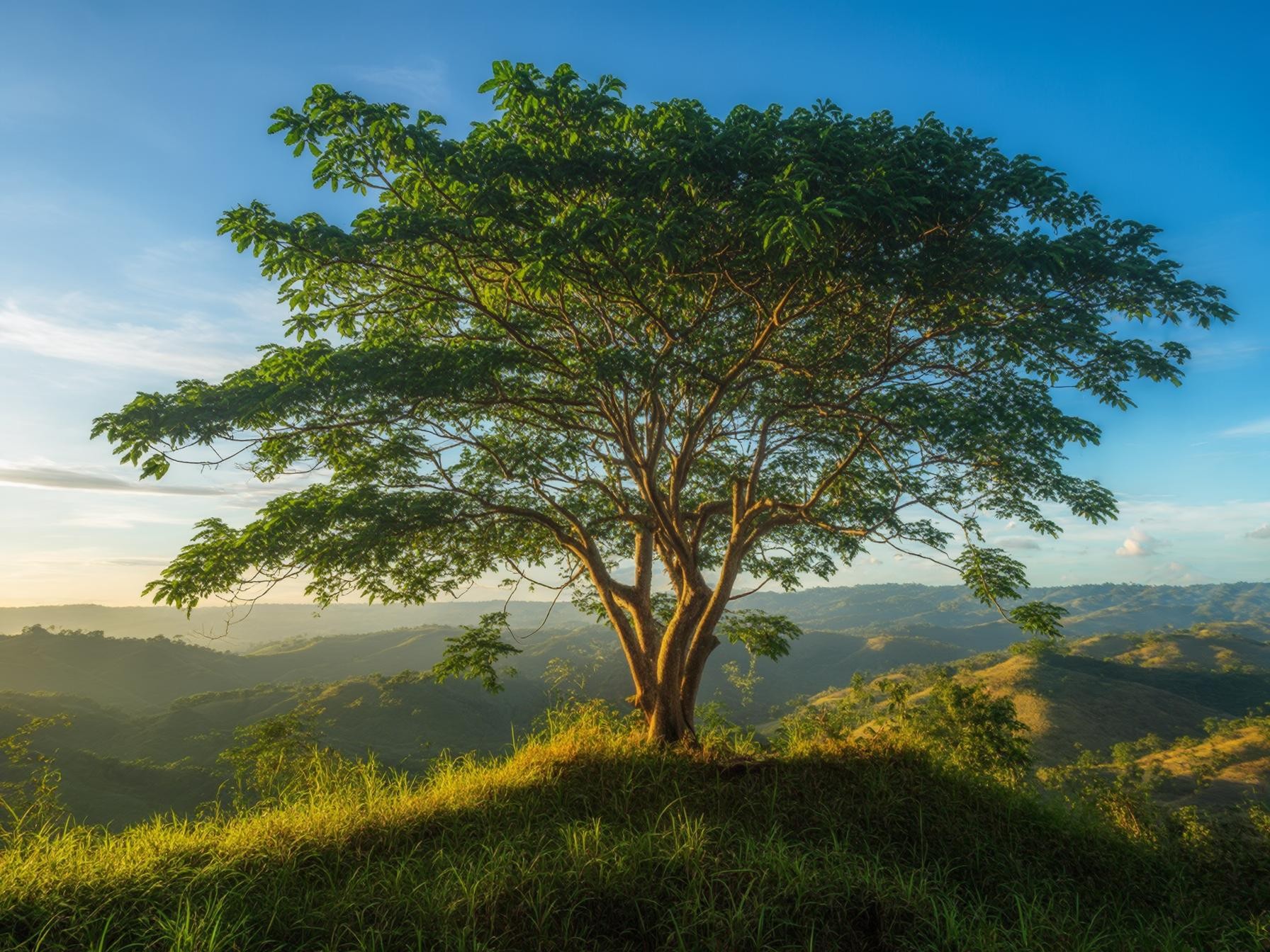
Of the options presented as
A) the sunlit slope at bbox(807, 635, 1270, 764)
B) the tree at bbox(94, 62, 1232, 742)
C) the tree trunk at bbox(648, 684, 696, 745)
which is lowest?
the sunlit slope at bbox(807, 635, 1270, 764)

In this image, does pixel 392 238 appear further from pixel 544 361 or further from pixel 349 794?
pixel 349 794

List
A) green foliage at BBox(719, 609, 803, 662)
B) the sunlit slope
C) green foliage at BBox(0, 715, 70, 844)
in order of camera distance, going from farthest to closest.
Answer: the sunlit slope
green foliage at BBox(719, 609, 803, 662)
green foliage at BBox(0, 715, 70, 844)

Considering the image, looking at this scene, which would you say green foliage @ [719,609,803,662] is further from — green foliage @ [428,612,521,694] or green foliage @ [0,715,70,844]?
green foliage @ [0,715,70,844]

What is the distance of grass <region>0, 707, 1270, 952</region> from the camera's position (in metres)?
5.39

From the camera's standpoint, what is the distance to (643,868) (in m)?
6.29

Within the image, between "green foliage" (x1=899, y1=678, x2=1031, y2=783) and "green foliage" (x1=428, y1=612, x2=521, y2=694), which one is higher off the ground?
"green foliage" (x1=428, y1=612, x2=521, y2=694)

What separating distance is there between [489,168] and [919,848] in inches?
393

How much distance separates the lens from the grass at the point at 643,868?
5391 mm

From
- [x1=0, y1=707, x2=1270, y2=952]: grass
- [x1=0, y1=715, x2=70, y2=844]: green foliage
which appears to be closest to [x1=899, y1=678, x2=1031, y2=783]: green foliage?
[x1=0, y1=707, x2=1270, y2=952]: grass

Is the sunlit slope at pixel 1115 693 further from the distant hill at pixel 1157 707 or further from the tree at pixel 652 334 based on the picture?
the tree at pixel 652 334

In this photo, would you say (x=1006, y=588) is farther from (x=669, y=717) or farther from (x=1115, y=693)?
(x=1115, y=693)

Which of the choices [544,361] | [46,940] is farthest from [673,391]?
[46,940]

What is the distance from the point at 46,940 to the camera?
16.7 ft

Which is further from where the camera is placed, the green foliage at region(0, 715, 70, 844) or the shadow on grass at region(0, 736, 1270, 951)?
the green foliage at region(0, 715, 70, 844)
